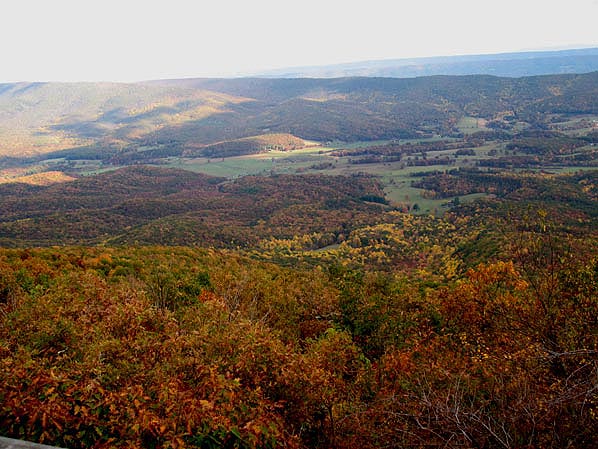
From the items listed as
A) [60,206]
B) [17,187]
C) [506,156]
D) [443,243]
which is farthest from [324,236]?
[17,187]

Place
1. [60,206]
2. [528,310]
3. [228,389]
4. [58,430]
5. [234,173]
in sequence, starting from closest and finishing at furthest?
[58,430]
[228,389]
[528,310]
[60,206]
[234,173]

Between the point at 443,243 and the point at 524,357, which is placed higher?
the point at 524,357

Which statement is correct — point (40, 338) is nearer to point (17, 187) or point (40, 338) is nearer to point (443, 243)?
point (443, 243)

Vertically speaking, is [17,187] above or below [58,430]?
below

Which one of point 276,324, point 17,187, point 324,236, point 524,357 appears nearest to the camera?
point 524,357

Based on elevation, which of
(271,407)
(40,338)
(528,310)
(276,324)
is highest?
(40,338)

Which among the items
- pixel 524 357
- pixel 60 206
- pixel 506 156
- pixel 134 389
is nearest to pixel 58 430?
pixel 134 389

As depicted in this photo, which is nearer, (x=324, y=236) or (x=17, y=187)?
(x=324, y=236)

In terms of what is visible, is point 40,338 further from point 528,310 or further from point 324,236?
point 324,236

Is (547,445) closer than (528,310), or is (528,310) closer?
(547,445)
